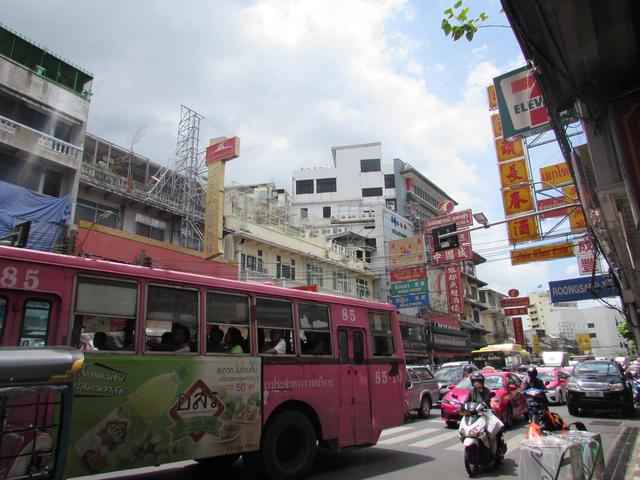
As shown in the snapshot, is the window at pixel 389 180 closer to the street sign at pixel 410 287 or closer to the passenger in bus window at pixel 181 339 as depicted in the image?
the street sign at pixel 410 287

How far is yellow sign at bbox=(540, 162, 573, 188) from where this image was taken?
16031 millimetres

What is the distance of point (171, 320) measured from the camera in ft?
20.2

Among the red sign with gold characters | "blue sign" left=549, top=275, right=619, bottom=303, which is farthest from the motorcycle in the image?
the red sign with gold characters

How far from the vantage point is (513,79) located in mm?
9711

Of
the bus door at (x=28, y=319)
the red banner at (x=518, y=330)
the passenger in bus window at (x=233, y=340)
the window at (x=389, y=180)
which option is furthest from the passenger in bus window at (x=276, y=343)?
the red banner at (x=518, y=330)

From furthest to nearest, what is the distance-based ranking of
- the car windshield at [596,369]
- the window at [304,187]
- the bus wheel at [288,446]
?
the window at [304,187] < the car windshield at [596,369] < the bus wheel at [288,446]

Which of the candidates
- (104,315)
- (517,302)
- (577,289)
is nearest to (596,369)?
(577,289)

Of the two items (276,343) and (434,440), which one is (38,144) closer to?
(276,343)

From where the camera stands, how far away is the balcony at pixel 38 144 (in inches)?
621

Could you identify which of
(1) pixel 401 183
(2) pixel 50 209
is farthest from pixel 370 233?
(2) pixel 50 209

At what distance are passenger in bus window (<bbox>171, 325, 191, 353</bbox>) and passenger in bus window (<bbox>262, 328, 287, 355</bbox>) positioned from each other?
138 cm

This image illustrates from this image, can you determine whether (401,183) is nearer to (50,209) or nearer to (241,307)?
(50,209)

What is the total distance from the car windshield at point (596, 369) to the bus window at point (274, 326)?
12.2 meters

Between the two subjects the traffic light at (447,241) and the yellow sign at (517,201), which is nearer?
the traffic light at (447,241)
